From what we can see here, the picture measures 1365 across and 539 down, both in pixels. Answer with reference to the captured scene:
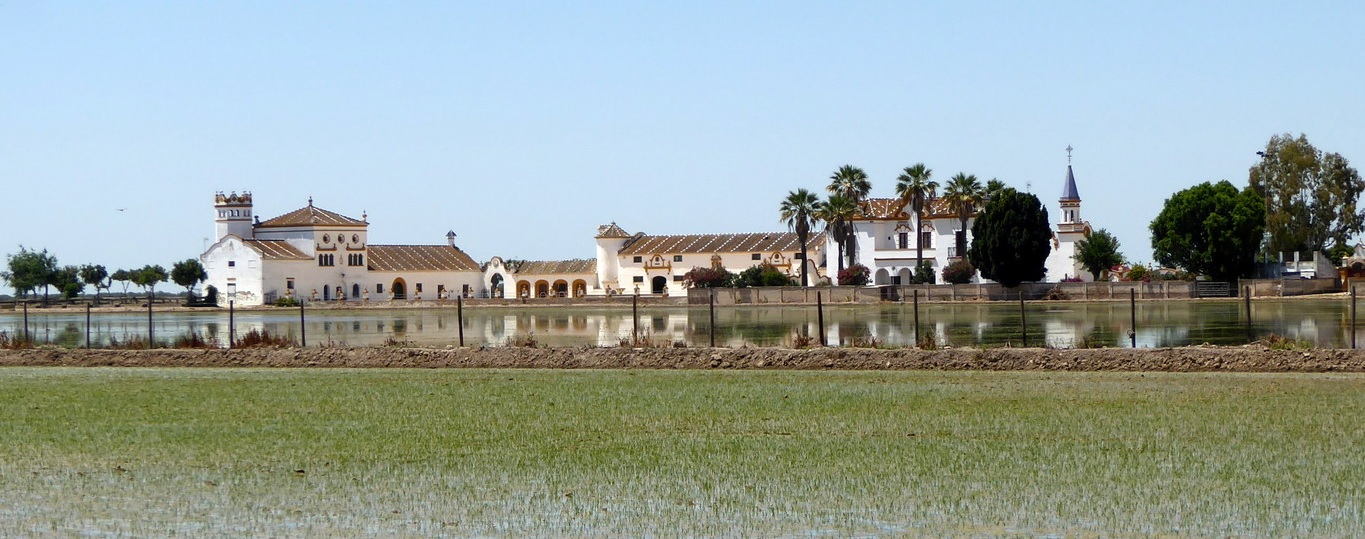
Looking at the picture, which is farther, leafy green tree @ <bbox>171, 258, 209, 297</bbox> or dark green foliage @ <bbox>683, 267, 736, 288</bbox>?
leafy green tree @ <bbox>171, 258, 209, 297</bbox>

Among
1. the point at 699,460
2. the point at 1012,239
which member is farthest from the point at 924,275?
the point at 699,460

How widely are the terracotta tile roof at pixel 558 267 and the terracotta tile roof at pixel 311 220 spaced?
42.7ft

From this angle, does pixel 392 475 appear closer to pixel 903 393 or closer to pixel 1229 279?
pixel 903 393

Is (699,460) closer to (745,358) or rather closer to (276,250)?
(745,358)

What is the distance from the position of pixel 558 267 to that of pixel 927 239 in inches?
1152

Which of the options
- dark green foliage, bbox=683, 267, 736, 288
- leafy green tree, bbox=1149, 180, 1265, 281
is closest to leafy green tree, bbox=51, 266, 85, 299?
dark green foliage, bbox=683, 267, 736, 288

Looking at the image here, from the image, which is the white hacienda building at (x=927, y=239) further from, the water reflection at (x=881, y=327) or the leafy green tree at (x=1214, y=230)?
the water reflection at (x=881, y=327)

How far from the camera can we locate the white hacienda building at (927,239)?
322 feet

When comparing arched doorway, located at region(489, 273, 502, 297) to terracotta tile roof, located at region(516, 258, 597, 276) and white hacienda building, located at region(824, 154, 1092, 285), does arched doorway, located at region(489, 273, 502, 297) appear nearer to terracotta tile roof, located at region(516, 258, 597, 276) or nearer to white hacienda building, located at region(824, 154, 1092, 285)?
terracotta tile roof, located at region(516, 258, 597, 276)

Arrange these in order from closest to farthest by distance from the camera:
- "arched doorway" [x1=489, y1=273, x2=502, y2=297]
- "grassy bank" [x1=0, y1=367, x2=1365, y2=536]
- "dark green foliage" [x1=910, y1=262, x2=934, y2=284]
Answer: "grassy bank" [x1=0, y1=367, x2=1365, y2=536] < "dark green foliage" [x1=910, y1=262, x2=934, y2=284] < "arched doorway" [x1=489, y1=273, x2=502, y2=297]

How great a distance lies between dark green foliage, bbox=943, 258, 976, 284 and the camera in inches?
3620

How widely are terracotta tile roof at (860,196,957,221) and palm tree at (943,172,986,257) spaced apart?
93 centimetres

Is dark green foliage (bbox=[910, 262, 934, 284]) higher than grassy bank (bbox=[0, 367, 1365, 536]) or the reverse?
higher

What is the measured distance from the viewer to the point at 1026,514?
1360 cm
